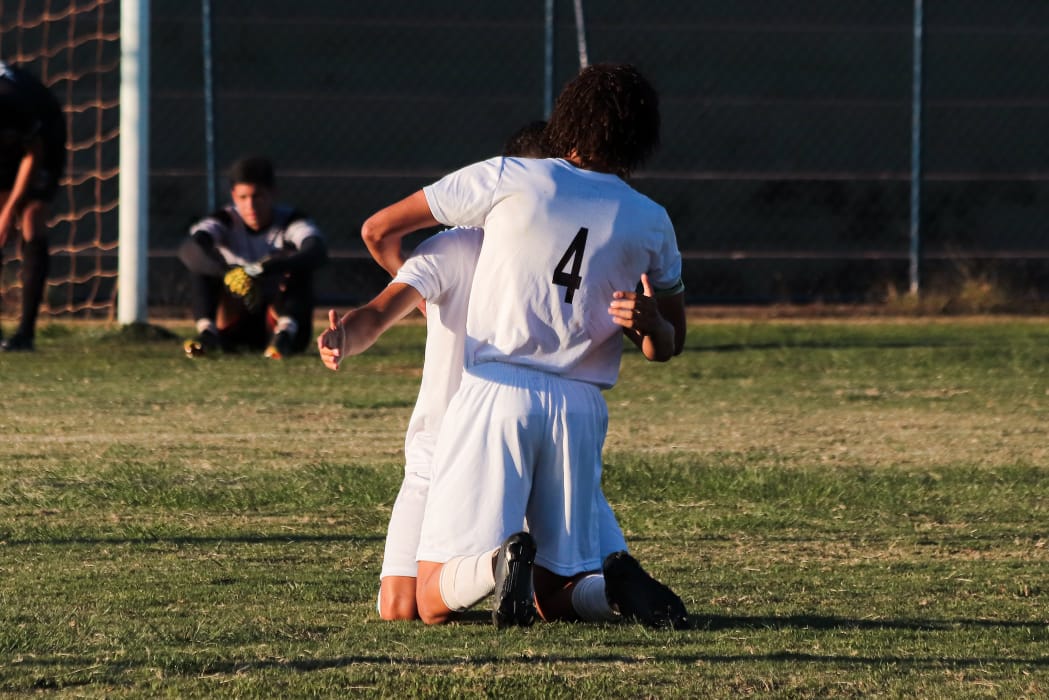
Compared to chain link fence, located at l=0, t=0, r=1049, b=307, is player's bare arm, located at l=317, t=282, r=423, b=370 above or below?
below

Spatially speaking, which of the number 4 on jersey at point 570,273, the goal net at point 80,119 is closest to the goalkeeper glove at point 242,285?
the goal net at point 80,119

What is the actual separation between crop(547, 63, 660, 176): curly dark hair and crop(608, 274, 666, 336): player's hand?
388 millimetres

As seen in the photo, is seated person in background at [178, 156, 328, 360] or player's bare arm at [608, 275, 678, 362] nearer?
player's bare arm at [608, 275, 678, 362]

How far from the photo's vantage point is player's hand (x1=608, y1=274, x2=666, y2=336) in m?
4.54

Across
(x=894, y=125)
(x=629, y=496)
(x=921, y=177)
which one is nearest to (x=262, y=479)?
(x=629, y=496)

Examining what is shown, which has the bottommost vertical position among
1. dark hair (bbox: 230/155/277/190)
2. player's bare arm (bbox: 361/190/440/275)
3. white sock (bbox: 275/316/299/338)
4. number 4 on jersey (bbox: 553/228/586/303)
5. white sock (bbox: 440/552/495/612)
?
white sock (bbox: 440/552/495/612)

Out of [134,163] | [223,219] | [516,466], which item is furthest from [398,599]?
[134,163]

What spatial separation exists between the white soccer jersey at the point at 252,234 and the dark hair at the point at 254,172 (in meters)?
0.25

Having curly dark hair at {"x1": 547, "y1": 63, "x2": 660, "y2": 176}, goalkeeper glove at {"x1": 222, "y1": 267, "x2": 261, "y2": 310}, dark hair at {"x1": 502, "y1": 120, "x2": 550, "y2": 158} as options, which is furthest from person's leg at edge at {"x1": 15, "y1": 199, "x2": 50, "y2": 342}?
curly dark hair at {"x1": 547, "y1": 63, "x2": 660, "y2": 176}

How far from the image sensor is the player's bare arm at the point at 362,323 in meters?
4.57

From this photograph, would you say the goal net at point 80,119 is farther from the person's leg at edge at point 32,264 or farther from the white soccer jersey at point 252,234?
the white soccer jersey at point 252,234

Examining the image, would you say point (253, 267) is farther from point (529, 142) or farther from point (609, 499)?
point (529, 142)

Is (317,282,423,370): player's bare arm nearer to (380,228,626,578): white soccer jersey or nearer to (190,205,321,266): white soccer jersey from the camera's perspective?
(380,228,626,578): white soccer jersey

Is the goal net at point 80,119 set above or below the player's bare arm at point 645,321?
above
